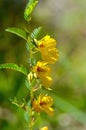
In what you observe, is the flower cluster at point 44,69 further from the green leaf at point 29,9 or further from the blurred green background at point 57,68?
the blurred green background at point 57,68

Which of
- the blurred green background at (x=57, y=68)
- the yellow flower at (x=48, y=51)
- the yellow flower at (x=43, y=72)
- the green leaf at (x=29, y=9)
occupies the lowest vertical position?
the yellow flower at (x=43, y=72)

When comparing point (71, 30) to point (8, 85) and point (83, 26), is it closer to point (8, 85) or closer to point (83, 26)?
point (83, 26)

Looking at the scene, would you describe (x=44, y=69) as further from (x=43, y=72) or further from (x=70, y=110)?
(x=70, y=110)

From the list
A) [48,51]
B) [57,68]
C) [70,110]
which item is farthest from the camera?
[57,68]

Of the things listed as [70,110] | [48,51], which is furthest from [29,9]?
[70,110]

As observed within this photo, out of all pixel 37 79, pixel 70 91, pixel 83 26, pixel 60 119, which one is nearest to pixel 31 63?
pixel 37 79

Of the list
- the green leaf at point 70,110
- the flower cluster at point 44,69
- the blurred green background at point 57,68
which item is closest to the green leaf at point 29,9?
the flower cluster at point 44,69

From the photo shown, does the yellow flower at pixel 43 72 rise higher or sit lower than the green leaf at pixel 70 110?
lower
